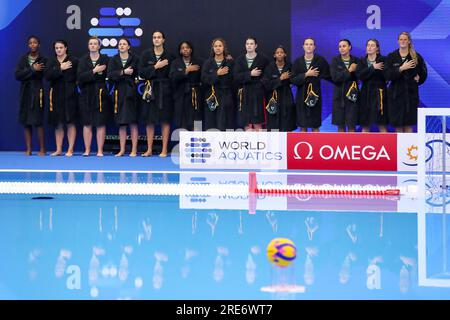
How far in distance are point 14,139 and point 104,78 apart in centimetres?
283

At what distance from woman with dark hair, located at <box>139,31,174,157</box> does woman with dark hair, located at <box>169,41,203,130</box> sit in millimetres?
144

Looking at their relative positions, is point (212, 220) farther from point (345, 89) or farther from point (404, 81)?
point (404, 81)

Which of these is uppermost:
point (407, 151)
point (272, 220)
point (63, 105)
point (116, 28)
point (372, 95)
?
point (116, 28)

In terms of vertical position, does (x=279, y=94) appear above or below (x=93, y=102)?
above


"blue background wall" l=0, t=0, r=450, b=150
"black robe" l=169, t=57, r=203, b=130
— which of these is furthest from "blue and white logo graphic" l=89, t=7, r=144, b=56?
"black robe" l=169, t=57, r=203, b=130

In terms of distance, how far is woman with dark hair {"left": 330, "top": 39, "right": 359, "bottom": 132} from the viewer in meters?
13.6

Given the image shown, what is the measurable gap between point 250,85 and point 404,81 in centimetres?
258

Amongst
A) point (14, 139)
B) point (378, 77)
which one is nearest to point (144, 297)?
point (378, 77)

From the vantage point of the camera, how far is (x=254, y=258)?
19.9ft

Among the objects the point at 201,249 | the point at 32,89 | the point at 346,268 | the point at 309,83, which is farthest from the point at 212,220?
the point at 32,89

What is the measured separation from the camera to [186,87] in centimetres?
1459

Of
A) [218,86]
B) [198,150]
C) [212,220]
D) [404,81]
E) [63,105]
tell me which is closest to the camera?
[212,220]

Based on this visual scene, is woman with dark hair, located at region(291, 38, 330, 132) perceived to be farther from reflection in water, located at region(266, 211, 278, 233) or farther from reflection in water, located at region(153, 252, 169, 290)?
reflection in water, located at region(153, 252, 169, 290)

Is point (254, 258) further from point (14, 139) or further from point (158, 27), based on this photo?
point (14, 139)
